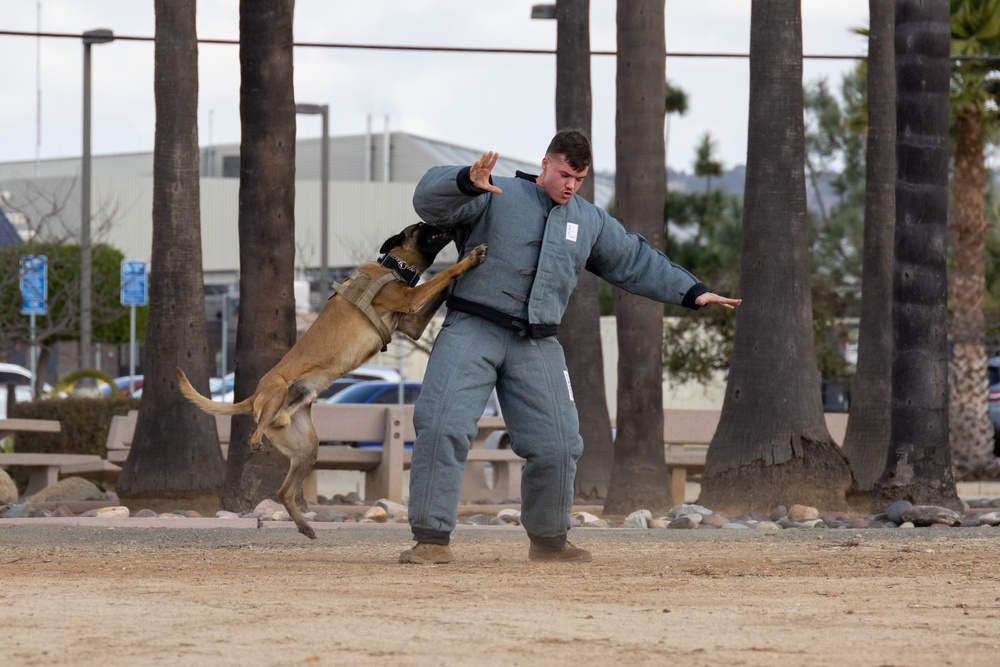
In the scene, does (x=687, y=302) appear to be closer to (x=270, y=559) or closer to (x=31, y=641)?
(x=270, y=559)

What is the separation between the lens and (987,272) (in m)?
28.6

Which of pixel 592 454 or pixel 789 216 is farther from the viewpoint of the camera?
pixel 592 454

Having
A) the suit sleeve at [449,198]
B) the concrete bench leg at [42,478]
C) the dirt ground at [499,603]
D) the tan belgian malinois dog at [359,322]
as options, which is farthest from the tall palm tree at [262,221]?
the suit sleeve at [449,198]

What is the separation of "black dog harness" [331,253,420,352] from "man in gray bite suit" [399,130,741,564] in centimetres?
57

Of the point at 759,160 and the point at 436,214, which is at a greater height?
the point at 759,160

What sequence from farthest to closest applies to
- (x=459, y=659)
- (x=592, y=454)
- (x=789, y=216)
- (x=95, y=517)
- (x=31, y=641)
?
(x=592, y=454) < (x=789, y=216) < (x=95, y=517) < (x=31, y=641) < (x=459, y=659)

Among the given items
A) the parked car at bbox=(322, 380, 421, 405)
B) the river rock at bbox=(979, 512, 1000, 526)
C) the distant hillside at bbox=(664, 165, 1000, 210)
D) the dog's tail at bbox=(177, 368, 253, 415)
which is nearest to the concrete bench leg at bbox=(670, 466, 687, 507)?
the river rock at bbox=(979, 512, 1000, 526)

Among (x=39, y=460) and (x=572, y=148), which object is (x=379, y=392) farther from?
(x=572, y=148)

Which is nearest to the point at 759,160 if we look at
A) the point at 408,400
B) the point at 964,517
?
the point at 964,517

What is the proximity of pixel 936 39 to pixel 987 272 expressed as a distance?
728 inches

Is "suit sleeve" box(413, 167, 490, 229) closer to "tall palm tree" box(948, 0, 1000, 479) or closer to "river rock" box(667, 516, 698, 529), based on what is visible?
"river rock" box(667, 516, 698, 529)

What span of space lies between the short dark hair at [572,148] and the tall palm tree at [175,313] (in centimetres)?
643

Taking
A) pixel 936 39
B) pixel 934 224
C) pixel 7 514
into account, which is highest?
pixel 936 39

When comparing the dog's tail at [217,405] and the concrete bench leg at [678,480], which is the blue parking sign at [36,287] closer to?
the concrete bench leg at [678,480]
